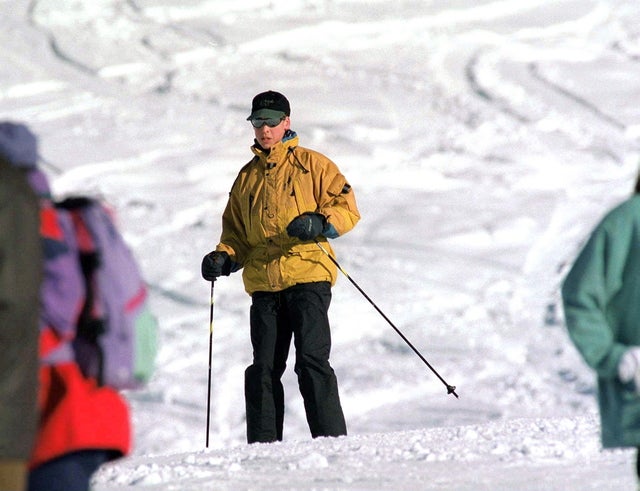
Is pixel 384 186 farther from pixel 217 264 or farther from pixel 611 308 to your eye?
pixel 611 308

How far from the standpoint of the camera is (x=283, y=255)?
558 cm

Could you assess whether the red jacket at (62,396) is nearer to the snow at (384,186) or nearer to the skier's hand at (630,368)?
the skier's hand at (630,368)

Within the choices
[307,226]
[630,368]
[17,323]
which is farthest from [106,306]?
[307,226]

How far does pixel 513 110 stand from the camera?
1617cm

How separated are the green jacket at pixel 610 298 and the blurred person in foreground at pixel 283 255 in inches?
103

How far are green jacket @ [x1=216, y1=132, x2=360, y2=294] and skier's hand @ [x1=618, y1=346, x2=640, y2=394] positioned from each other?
2770mm

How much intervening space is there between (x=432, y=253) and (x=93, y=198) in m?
9.76

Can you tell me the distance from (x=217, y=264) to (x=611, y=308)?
2931 millimetres

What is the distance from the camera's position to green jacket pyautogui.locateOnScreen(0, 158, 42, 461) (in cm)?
222

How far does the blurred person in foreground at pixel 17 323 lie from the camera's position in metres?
2.22

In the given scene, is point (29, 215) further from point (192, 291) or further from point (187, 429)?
point (192, 291)

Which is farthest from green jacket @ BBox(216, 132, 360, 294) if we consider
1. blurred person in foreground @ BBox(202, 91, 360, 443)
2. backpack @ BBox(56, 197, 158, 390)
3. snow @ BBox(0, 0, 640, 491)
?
backpack @ BBox(56, 197, 158, 390)

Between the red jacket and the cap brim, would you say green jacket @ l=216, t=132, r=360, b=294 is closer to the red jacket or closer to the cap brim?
the cap brim

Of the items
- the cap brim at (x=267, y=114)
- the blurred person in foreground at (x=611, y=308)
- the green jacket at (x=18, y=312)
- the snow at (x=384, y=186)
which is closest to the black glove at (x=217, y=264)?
the cap brim at (x=267, y=114)
